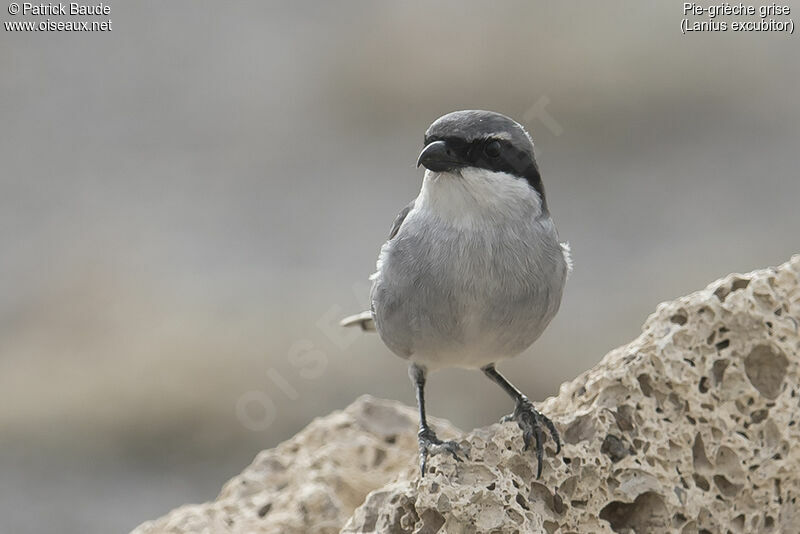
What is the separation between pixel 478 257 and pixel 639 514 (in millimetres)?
1220

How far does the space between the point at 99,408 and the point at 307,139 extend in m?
5.50

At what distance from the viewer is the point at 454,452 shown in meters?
4.27

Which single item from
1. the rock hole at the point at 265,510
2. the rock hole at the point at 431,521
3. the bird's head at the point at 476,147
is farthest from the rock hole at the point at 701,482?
the rock hole at the point at 265,510

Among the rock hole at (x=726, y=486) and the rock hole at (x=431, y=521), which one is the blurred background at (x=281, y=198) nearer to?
the rock hole at (x=726, y=486)

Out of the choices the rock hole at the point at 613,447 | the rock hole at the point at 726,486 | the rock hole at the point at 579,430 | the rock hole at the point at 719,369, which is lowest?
the rock hole at the point at 726,486

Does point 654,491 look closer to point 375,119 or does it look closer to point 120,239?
point 120,239

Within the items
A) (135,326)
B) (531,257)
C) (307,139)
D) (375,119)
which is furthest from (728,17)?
(531,257)

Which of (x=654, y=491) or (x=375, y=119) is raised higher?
(x=375, y=119)

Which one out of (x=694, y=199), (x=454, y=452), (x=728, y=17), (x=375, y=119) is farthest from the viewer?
(x=375, y=119)

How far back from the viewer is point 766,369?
4.65m

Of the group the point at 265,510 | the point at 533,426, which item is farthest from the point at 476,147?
the point at 265,510

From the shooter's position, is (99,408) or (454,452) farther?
(99,408)

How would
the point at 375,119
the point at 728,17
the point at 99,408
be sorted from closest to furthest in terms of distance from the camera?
the point at 99,408
the point at 728,17
the point at 375,119

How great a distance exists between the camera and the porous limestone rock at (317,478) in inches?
211
